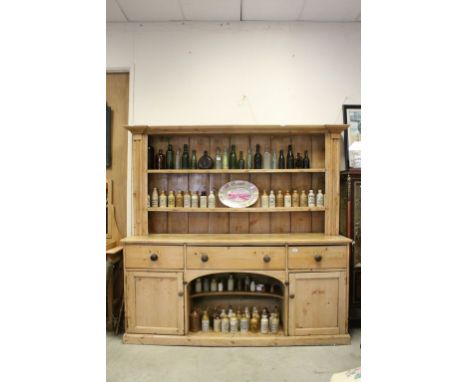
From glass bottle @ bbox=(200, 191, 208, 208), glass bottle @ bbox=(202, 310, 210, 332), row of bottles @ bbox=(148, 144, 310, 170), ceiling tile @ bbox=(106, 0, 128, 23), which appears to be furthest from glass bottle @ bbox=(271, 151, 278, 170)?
ceiling tile @ bbox=(106, 0, 128, 23)

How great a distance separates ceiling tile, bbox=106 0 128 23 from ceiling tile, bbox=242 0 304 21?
1.17m

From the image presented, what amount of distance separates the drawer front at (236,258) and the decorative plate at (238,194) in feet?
1.67

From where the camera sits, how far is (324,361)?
7.86ft

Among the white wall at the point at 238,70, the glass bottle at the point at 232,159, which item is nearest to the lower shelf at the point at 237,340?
the glass bottle at the point at 232,159

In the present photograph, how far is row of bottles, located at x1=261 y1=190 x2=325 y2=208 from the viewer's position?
296 cm

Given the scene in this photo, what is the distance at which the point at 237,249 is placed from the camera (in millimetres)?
2658

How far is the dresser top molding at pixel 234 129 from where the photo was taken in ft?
9.37

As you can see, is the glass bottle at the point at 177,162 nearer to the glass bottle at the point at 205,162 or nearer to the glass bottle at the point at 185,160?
the glass bottle at the point at 185,160

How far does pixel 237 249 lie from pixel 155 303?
0.83 metres

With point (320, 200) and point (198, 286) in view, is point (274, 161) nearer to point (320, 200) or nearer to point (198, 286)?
point (320, 200)
